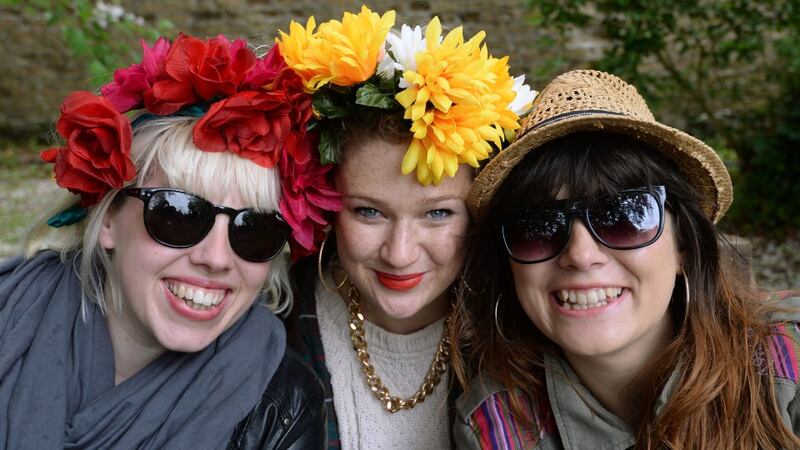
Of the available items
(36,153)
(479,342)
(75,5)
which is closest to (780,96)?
(479,342)

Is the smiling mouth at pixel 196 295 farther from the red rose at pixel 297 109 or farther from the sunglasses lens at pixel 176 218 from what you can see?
the red rose at pixel 297 109

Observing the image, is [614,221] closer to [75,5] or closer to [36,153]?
[75,5]

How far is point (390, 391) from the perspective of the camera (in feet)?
9.50

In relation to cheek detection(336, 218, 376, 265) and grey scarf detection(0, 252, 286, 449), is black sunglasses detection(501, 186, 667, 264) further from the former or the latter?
grey scarf detection(0, 252, 286, 449)

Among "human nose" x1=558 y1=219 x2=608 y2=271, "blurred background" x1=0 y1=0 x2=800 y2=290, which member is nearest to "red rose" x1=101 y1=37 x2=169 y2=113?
"human nose" x1=558 y1=219 x2=608 y2=271

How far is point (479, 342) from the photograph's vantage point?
8.94ft

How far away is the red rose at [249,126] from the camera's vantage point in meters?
2.30

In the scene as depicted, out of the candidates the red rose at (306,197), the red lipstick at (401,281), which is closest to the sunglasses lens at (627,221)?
the red lipstick at (401,281)

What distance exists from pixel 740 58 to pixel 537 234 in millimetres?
4981

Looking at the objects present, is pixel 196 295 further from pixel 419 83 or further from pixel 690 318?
pixel 690 318

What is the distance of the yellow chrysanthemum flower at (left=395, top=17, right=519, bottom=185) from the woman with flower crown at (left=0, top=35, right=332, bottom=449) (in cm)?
37

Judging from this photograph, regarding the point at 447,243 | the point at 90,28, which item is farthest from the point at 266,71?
the point at 90,28

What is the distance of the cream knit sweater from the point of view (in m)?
2.85

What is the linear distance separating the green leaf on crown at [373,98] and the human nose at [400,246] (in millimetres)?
390
